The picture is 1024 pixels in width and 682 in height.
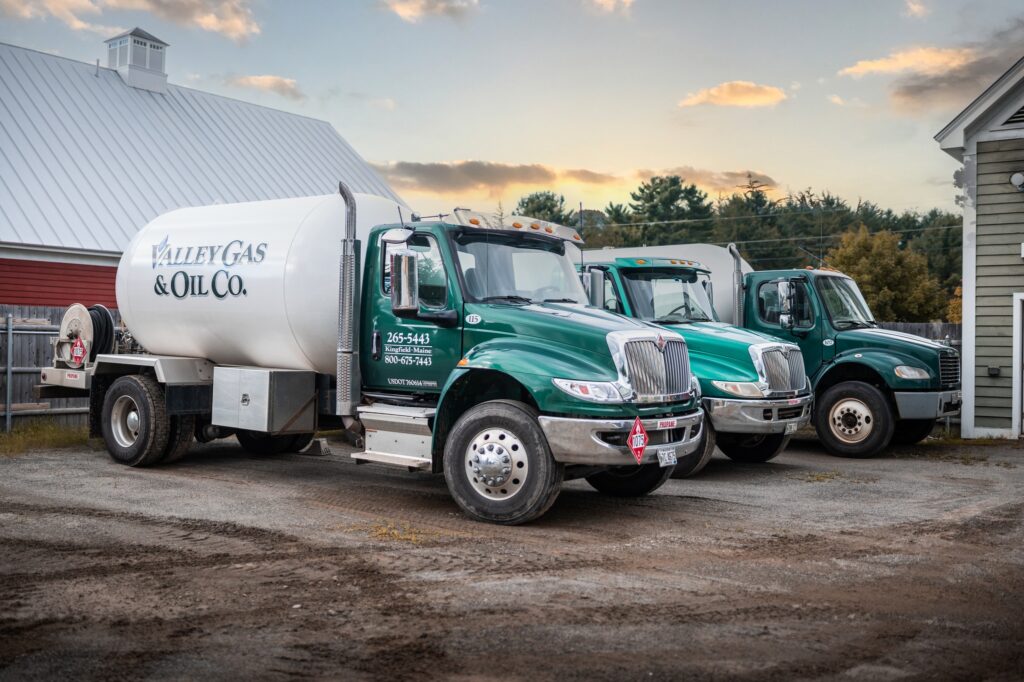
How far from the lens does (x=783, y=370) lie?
12.3 meters

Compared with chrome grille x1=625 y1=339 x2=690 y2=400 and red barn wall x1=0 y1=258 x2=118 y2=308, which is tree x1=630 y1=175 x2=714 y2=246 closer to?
red barn wall x1=0 y1=258 x2=118 y2=308

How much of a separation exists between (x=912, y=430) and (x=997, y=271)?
341 cm

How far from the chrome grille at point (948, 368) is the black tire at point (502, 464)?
820 centimetres

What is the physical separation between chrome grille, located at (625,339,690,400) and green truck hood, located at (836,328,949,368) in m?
5.91

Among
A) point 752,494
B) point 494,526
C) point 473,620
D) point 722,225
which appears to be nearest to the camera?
point 473,620

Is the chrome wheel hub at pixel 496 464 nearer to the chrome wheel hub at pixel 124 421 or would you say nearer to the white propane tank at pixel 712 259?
the chrome wheel hub at pixel 124 421

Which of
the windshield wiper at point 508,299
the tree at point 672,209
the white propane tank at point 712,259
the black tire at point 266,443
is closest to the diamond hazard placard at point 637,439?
the windshield wiper at point 508,299

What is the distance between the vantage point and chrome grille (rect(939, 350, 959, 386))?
14.6 m

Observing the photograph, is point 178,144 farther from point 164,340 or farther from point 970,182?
point 970,182

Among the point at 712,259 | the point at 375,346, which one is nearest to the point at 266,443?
the point at 375,346

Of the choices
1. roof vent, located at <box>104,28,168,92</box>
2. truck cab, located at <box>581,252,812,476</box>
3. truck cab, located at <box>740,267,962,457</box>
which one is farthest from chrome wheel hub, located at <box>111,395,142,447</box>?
roof vent, located at <box>104,28,168,92</box>

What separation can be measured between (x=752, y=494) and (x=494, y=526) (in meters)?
3.41

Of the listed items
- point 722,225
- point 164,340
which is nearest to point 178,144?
point 164,340

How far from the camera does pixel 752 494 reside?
10812 mm
